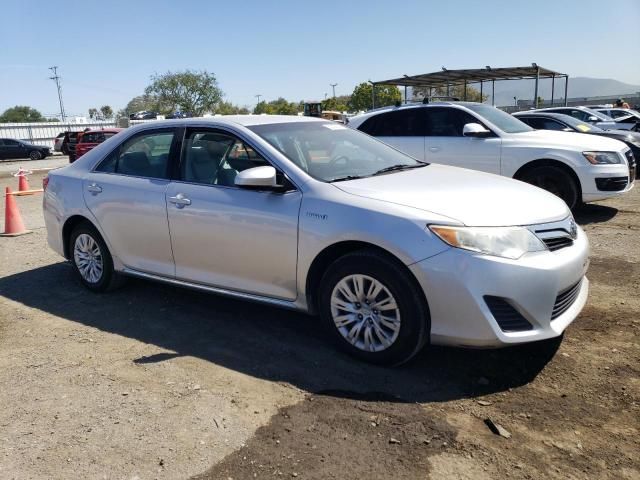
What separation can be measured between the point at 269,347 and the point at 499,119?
6.20 m

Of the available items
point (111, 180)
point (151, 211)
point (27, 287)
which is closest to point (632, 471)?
point (151, 211)

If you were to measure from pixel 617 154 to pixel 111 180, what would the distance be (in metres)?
6.72

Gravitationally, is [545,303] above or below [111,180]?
below

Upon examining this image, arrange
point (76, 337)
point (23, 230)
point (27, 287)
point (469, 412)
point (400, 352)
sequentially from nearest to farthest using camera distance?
point (469, 412) → point (400, 352) → point (76, 337) → point (27, 287) → point (23, 230)

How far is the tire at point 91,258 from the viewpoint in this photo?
17.3 ft

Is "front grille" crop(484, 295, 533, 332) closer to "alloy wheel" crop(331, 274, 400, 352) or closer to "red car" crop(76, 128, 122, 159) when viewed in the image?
"alloy wheel" crop(331, 274, 400, 352)

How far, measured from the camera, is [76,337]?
447cm

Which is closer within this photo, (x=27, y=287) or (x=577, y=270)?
(x=577, y=270)

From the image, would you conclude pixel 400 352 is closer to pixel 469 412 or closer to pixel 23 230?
pixel 469 412

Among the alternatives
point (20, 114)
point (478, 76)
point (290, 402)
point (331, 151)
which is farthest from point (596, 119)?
point (20, 114)

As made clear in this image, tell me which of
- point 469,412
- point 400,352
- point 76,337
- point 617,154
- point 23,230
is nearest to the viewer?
point 469,412

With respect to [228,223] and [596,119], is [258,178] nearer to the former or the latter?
[228,223]

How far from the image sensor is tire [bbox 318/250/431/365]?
3.42 meters

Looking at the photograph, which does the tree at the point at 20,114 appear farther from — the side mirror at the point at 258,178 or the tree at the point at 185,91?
the side mirror at the point at 258,178
